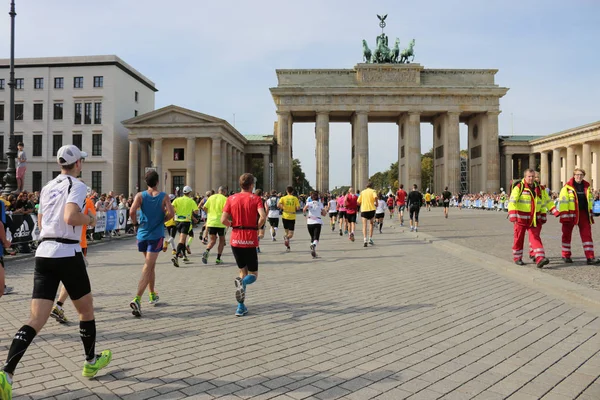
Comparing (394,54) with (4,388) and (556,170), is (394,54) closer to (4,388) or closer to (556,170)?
(556,170)

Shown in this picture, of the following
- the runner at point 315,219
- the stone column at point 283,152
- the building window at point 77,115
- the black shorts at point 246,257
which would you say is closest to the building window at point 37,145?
the building window at point 77,115

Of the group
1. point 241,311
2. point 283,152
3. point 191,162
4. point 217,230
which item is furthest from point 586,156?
point 241,311

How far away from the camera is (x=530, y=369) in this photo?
4484mm

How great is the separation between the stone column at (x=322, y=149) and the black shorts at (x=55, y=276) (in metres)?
60.9

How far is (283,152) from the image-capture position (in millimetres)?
65625

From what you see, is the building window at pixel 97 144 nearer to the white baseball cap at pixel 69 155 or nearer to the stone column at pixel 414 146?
the stone column at pixel 414 146

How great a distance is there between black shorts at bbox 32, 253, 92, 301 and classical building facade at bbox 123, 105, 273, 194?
48.4 metres

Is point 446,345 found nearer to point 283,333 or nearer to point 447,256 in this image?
point 283,333

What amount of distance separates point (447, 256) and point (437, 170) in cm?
6228

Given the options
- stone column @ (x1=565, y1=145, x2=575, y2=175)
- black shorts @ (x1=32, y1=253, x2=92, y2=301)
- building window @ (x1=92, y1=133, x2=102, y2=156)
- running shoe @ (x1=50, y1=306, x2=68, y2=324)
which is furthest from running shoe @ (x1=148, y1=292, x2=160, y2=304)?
stone column @ (x1=565, y1=145, x2=575, y2=175)

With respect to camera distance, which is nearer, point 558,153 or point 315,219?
point 315,219

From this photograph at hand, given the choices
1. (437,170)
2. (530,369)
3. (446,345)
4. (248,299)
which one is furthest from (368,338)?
(437,170)

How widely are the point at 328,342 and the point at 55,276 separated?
293 cm

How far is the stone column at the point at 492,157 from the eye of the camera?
64.6 metres
